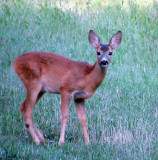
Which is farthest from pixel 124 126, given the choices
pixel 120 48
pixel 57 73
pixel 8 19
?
pixel 8 19

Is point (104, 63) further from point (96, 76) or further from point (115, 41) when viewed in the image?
point (115, 41)

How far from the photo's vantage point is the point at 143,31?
1116cm

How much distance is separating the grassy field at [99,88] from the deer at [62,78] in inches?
11.1

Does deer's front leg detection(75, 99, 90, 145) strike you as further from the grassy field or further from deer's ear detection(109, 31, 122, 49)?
deer's ear detection(109, 31, 122, 49)

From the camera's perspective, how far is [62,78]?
A: 21.1ft

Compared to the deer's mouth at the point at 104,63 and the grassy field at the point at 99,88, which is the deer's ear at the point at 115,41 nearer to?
the deer's mouth at the point at 104,63

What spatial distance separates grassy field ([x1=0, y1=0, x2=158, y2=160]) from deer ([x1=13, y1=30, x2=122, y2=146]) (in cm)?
28

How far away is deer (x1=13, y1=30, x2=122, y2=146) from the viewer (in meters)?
6.28

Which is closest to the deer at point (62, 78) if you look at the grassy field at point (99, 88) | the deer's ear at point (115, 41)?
the deer's ear at point (115, 41)

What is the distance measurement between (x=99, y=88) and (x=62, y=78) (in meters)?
2.07

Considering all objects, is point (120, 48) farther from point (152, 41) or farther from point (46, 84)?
point (46, 84)

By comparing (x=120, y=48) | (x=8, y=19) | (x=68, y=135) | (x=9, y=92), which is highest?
(x=8, y=19)

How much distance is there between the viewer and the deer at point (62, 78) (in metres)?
6.28

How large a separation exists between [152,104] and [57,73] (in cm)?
205
